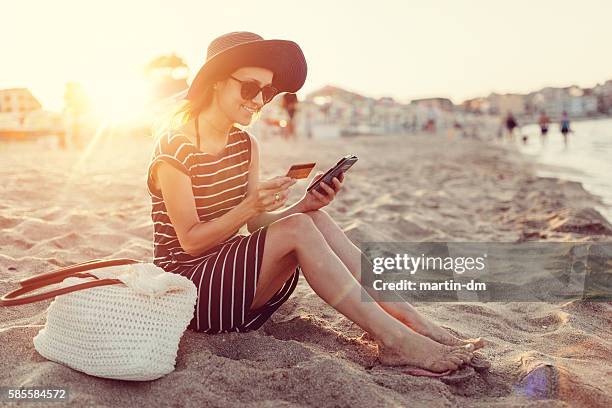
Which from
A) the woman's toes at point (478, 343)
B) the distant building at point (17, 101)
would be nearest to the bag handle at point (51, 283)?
the woman's toes at point (478, 343)

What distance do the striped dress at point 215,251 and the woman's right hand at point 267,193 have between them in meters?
0.11

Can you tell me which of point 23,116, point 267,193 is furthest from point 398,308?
point 23,116

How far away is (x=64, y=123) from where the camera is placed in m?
15.5

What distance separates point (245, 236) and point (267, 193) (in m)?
0.28

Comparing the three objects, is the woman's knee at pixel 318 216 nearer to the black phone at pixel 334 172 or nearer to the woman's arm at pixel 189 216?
the black phone at pixel 334 172

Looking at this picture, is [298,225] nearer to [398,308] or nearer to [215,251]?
[215,251]

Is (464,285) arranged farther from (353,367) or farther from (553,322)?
(353,367)

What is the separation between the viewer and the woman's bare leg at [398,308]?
2541 millimetres

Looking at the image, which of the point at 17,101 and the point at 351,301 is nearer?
the point at 351,301

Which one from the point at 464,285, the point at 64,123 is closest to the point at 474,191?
the point at 464,285

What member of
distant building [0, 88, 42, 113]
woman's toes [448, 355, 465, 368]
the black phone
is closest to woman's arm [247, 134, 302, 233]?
the black phone

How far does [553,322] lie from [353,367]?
4.30 feet

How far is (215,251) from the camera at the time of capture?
2.56 m

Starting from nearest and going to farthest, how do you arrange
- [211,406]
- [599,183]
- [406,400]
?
[211,406] < [406,400] < [599,183]
